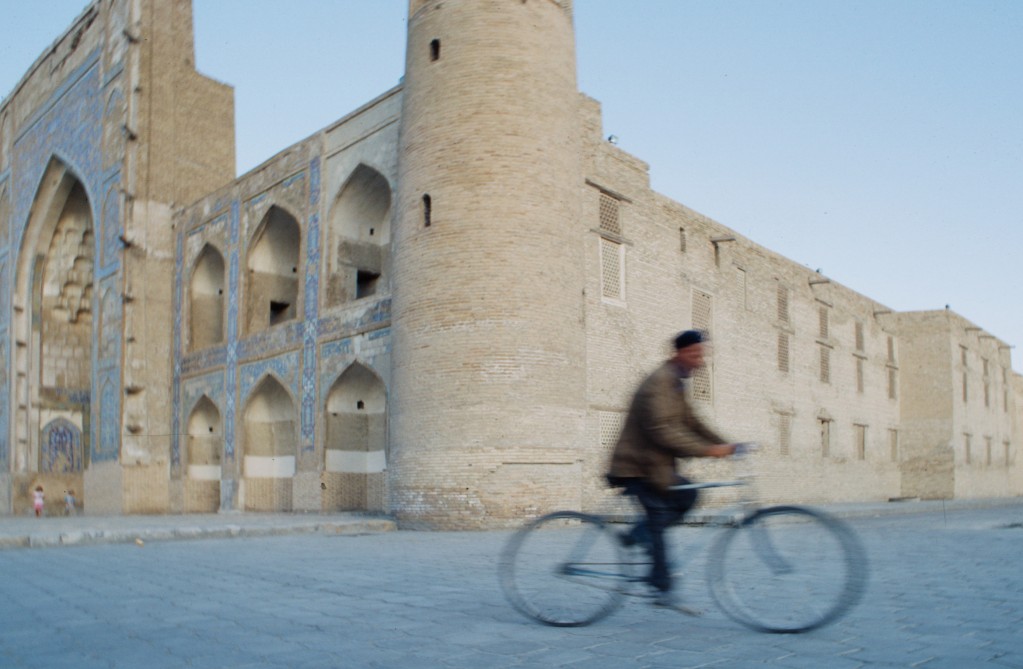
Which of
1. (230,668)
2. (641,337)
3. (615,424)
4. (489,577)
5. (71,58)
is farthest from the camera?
(71,58)

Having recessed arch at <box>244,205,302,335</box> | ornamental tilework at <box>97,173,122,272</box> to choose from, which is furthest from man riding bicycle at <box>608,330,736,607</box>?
ornamental tilework at <box>97,173,122,272</box>

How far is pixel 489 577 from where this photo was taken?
7.01 m

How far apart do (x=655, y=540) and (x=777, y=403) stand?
19873 mm

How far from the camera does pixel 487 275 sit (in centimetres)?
1383

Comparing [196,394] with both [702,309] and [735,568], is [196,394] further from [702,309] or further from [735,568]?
[735,568]

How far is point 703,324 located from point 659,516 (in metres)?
16.2

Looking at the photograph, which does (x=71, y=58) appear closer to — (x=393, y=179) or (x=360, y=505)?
(x=393, y=179)

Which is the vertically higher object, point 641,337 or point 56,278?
point 56,278

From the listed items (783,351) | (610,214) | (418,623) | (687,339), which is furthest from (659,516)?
(783,351)

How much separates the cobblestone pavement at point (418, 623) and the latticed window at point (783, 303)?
16255 millimetres

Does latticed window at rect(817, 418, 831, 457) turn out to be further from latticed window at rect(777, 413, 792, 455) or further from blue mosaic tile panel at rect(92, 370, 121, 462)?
blue mosaic tile panel at rect(92, 370, 121, 462)

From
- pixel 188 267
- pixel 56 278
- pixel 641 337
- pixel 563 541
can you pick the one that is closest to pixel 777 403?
pixel 641 337

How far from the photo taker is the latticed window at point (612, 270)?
17.1 meters

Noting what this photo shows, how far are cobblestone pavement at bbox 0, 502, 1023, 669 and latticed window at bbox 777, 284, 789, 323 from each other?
16.3 m
